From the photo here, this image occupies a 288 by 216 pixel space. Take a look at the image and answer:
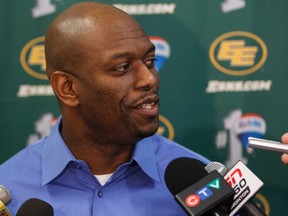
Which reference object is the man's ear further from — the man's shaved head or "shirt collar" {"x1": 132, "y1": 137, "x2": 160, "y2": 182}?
"shirt collar" {"x1": 132, "y1": 137, "x2": 160, "y2": 182}

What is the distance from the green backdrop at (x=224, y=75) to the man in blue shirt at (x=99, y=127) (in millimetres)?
471

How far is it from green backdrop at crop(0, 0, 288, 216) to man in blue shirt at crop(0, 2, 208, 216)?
47 cm

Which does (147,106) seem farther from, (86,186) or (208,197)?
(208,197)

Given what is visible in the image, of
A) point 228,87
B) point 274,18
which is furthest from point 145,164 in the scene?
point 274,18

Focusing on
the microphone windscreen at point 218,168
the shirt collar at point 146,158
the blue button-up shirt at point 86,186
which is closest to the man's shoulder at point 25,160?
the blue button-up shirt at point 86,186

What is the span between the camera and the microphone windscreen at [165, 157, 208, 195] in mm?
1132

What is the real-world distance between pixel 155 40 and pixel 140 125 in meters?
0.68

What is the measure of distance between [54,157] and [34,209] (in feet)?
0.88

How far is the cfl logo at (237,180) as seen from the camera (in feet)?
3.10

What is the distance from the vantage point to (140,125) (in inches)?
47.1

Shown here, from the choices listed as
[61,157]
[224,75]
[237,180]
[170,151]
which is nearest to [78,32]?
[61,157]

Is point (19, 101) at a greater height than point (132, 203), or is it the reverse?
point (19, 101)

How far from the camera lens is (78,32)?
1.22m

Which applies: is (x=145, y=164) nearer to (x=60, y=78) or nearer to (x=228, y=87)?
(x=60, y=78)
